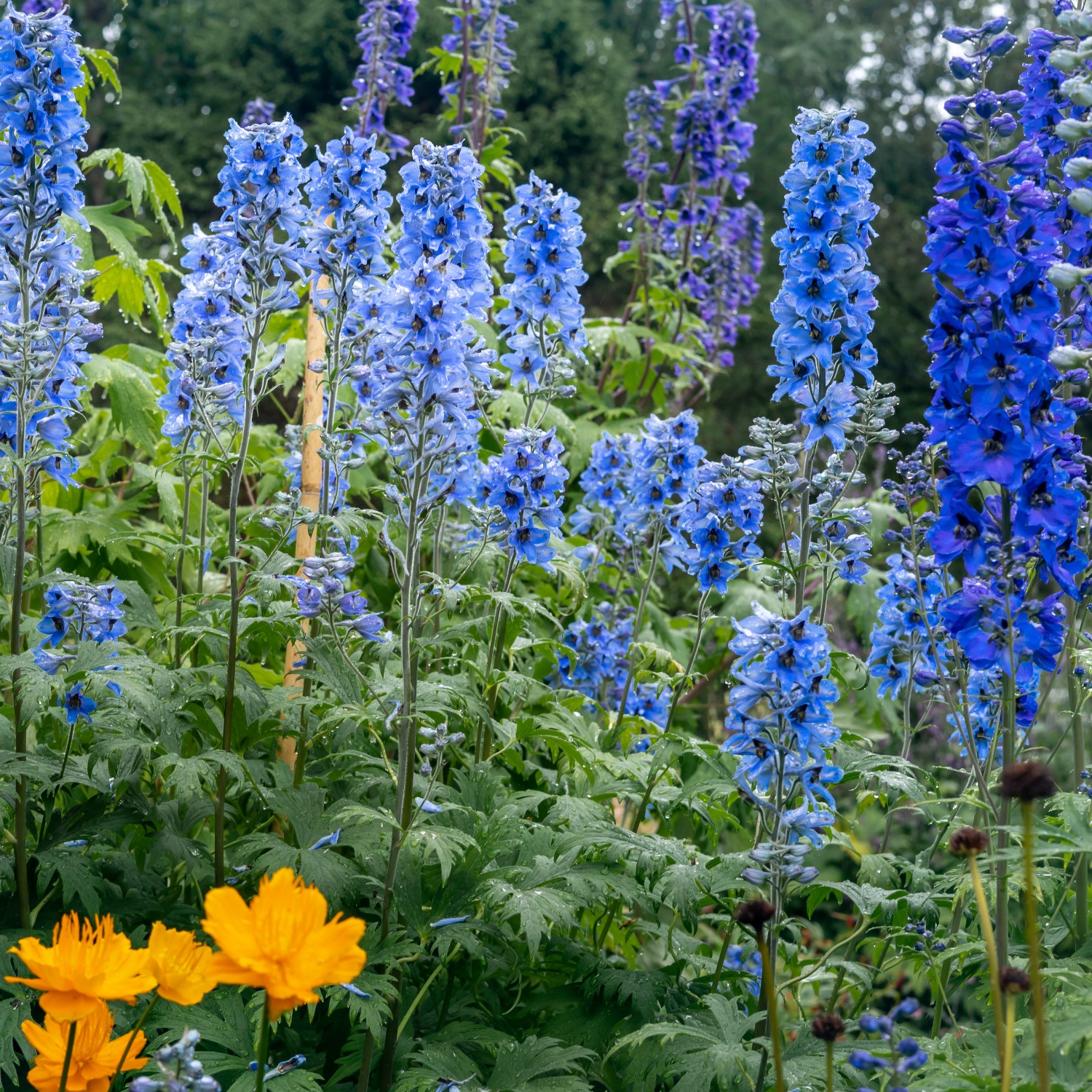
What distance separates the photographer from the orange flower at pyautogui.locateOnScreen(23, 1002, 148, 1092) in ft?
5.10

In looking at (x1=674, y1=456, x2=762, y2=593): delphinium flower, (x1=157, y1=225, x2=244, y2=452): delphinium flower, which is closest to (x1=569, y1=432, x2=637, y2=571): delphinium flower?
(x1=674, y1=456, x2=762, y2=593): delphinium flower

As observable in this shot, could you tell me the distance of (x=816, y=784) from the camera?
2312 millimetres

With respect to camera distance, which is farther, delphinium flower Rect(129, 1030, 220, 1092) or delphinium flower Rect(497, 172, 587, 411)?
delphinium flower Rect(497, 172, 587, 411)

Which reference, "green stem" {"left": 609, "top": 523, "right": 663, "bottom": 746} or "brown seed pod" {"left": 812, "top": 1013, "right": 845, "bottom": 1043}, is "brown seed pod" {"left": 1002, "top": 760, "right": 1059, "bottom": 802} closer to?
"brown seed pod" {"left": 812, "top": 1013, "right": 845, "bottom": 1043}

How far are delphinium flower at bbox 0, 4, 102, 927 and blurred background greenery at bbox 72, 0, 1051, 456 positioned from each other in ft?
36.3

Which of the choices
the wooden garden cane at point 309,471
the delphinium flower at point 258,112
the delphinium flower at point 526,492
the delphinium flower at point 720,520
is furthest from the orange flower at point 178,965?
→ the delphinium flower at point 258,112

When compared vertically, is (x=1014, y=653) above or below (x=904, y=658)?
→ above

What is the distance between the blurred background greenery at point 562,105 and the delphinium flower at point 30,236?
1105 cm

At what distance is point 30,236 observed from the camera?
8.78 feet

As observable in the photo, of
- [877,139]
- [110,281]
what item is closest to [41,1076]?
[110,281]

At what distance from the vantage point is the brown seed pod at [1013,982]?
1368 millimetres

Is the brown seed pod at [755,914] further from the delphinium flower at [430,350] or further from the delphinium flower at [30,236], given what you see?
the delphinium flower at [30,236]

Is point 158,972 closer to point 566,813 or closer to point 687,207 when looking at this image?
point 566,813

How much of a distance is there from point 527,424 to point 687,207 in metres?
3.17
